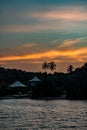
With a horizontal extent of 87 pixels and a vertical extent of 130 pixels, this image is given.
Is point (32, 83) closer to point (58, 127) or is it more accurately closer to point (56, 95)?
point (56, 95)

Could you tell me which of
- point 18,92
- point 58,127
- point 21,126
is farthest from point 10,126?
point 18,92

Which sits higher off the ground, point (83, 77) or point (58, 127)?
point (83, 77)

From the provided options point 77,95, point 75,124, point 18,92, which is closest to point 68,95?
point 77,95

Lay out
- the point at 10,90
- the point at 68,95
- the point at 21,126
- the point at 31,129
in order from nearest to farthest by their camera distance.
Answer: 1. the point at 31,129
2. the point at 21,126
3. the point at 68,95
4. the point at 10,90

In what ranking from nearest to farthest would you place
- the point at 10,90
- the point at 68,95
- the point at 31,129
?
the point at 31,129 → the point at 68,95 → the point at 10,90

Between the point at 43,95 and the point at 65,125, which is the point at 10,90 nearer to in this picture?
the point at 43,95

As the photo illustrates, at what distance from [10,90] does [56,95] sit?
26.1 meters

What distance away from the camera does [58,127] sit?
198 feet

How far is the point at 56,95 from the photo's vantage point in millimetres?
160875

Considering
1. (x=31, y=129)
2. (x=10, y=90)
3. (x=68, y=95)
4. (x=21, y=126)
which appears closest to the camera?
(x=31, y=129)

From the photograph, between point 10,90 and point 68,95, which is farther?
point 10,90

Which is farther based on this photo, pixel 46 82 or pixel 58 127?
pixel 46 82

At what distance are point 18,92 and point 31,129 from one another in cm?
12253

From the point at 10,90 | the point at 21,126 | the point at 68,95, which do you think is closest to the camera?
the point at 21,126
